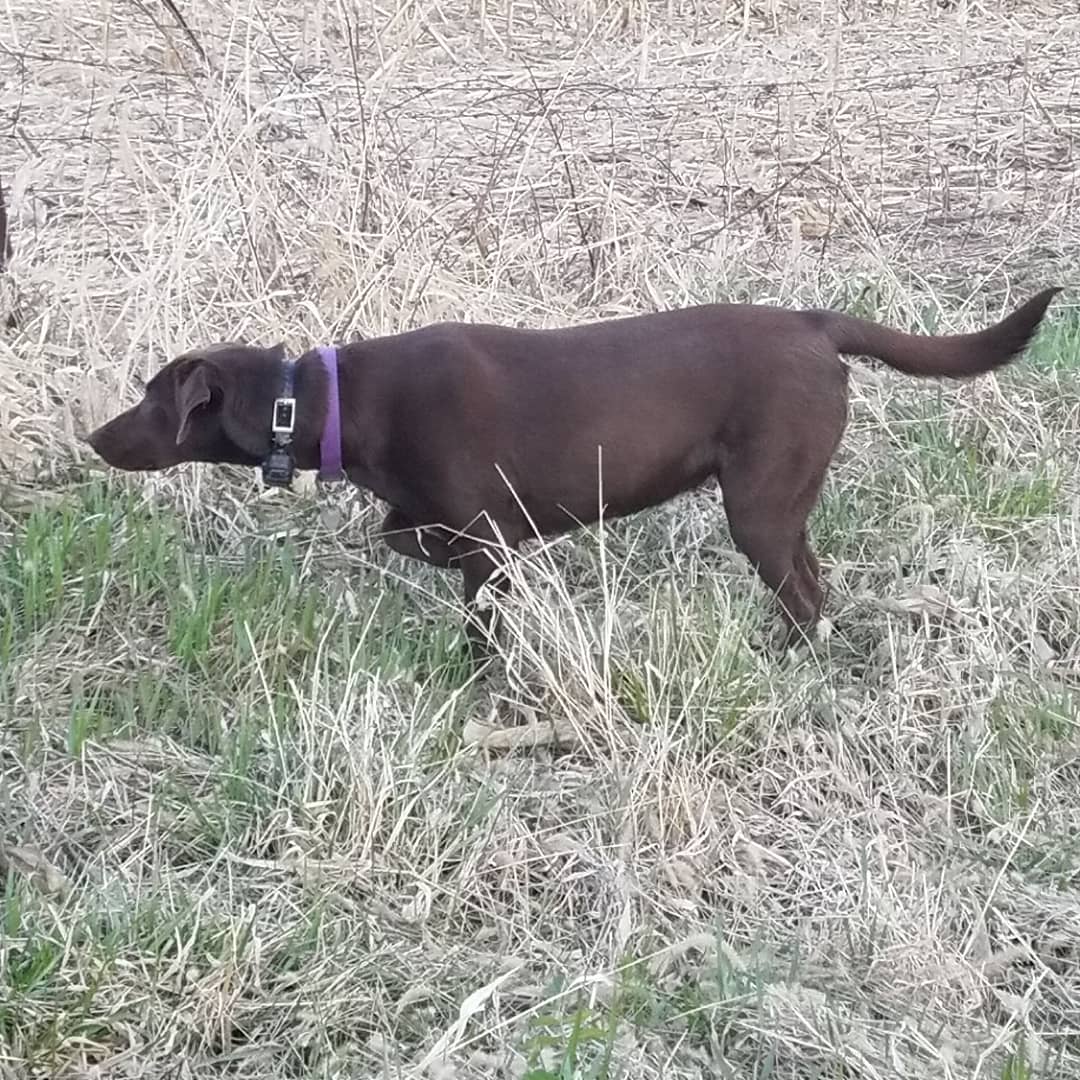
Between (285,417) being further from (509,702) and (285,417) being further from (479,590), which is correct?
(509,702)

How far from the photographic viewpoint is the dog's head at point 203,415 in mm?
3553

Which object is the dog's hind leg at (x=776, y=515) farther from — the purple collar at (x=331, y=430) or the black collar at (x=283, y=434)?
the black collar at (x=283, y=434)

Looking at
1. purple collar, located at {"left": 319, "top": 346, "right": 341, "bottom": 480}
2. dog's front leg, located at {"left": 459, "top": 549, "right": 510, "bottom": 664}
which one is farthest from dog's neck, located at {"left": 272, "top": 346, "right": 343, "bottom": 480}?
dog's front leg, located at {"left": 459, "top": 549, "right": 510, "bottom": 664}

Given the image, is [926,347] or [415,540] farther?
[415,540]

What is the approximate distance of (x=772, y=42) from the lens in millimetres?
8141

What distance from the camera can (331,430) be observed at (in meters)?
3.54

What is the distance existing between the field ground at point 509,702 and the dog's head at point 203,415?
7.3 inches

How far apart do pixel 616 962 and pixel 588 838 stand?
0.37 metres

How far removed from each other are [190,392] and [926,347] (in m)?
1.76

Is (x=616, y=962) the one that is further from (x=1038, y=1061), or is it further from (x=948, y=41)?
(x=948, y=41)

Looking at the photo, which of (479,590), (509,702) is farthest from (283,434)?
(509,702)

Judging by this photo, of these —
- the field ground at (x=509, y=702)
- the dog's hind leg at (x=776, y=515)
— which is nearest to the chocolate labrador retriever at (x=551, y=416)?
the dog's hind leg at (x=776, y=515)

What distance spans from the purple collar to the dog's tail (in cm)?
119

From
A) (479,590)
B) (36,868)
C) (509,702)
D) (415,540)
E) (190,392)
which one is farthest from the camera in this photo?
(415,540)
